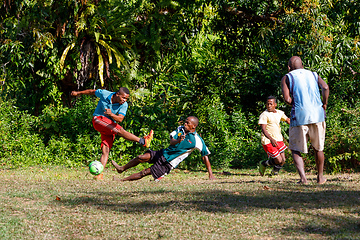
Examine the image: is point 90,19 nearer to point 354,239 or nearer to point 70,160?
point 70,160

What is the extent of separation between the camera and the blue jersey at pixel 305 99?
6867 millimetres

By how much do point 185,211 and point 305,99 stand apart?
2.85m

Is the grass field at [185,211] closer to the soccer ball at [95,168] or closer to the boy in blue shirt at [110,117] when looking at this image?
the soccer ball at [95,168]

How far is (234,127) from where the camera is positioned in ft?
42.0

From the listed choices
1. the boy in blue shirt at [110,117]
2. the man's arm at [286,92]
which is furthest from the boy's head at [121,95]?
the man's arm at [286,92]

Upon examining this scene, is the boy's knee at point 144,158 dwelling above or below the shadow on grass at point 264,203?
below

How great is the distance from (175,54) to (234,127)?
138 inches

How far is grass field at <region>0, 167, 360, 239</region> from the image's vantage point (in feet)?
14.9

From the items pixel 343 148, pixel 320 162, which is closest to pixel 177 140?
pixel 320 162

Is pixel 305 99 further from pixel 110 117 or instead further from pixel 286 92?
pixel 110 117

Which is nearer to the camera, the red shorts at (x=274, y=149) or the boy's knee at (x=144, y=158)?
the boy's knee at (x=144, y=158)

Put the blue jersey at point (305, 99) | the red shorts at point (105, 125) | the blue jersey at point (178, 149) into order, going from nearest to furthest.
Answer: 1. the blue jersey at point (305, 99)
2. the blue jersey at point (178, 149)
3. the red shorts at point (105, 125)

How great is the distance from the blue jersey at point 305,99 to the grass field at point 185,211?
103 centimetres

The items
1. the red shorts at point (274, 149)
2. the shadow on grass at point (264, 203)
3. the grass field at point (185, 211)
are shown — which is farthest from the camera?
the red shorts at point (274, 149)
